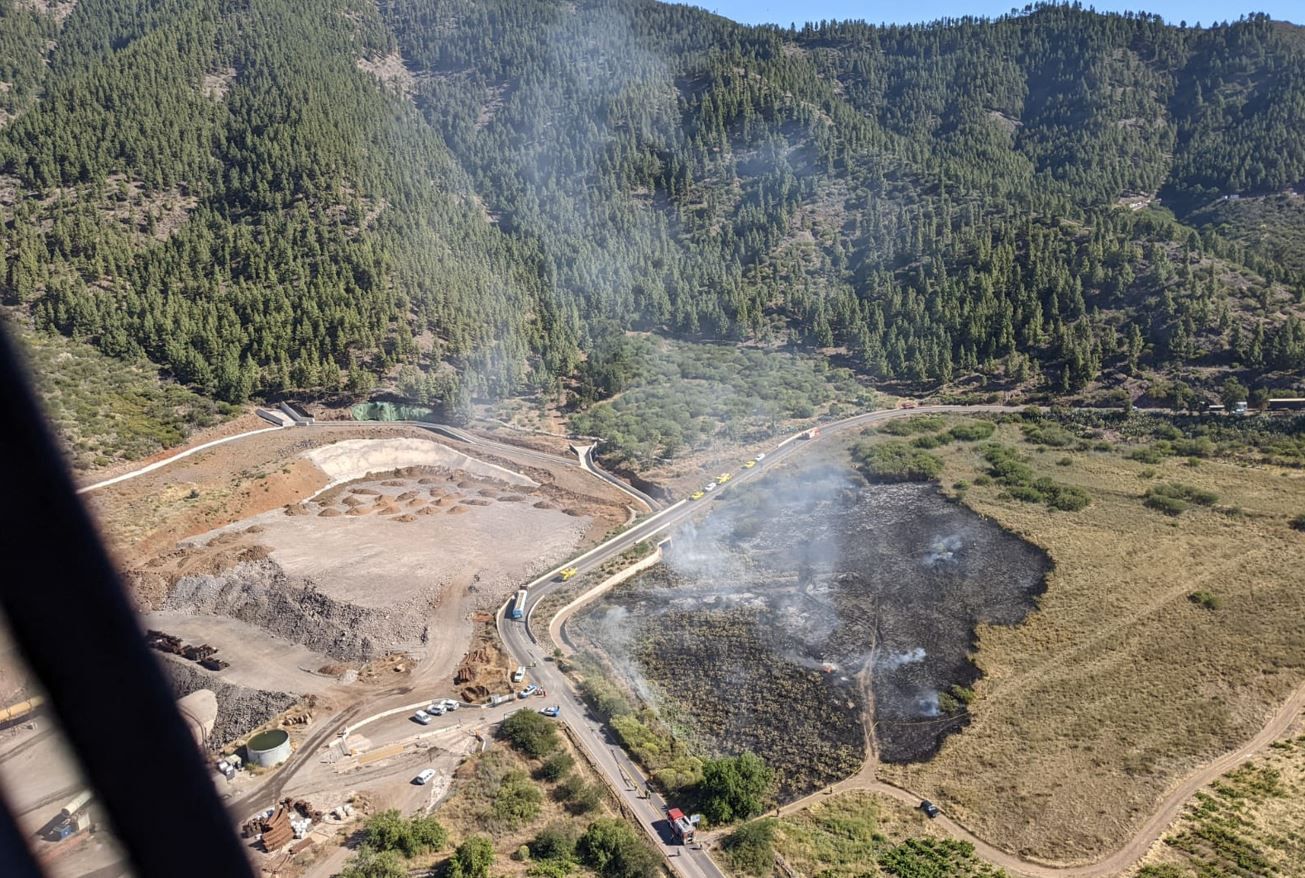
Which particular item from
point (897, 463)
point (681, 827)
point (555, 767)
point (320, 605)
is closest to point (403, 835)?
point (555, 767)

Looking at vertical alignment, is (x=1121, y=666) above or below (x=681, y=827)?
below

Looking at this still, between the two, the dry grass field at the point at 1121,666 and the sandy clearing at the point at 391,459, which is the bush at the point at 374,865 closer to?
the dry grass field at the point at 1121,666

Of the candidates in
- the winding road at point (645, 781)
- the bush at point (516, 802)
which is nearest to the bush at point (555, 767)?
the bush at point (516, 802)

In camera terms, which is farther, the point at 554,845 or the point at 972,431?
the point at 972,431

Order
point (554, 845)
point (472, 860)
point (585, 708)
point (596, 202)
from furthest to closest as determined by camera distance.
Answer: point (596, 202) < point (585, 708) < point (554, 845) < point (472, 860)

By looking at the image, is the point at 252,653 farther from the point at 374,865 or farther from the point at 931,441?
the point at 931,441

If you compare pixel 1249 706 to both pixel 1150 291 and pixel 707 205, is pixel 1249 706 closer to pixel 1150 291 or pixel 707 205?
pixel 1150 291

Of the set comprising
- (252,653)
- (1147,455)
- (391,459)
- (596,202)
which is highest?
(596,202)
